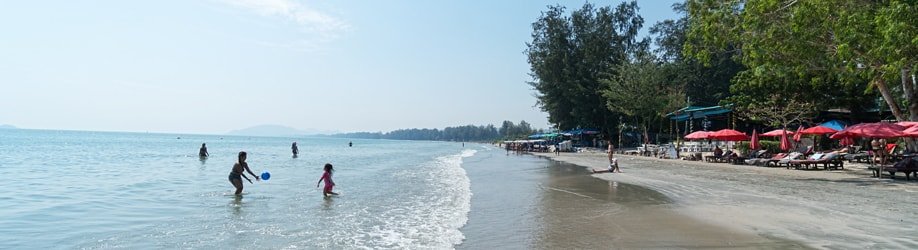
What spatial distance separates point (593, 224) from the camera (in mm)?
8992

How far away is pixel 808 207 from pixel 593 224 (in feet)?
14.8

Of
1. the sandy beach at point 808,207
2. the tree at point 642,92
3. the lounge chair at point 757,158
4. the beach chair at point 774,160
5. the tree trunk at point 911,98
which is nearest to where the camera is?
the sandy beach at point 808,207

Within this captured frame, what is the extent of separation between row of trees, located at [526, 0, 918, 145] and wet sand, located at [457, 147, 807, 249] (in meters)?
6.88

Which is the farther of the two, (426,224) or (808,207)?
(808,207)

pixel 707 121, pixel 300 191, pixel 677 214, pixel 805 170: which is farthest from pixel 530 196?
pixel 707 121

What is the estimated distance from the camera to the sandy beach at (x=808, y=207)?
7.64 m

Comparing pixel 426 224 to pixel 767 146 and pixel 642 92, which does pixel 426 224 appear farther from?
pixel 642 92

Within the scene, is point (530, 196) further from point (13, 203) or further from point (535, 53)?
point (535, 53)

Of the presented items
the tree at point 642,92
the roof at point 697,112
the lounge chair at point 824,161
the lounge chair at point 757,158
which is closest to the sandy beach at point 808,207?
the lounge chair at point 824,161

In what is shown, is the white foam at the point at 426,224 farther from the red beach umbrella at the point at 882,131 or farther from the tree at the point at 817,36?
the red beach umbrella at the point at 882,131

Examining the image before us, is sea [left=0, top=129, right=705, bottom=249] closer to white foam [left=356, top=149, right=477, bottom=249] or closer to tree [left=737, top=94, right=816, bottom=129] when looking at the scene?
white foam [left=356, top=149, right=477, bottom=249]

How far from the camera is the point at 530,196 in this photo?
44.5ft

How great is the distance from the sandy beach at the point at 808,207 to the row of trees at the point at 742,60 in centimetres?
327

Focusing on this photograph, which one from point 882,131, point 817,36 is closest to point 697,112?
point 882,131
